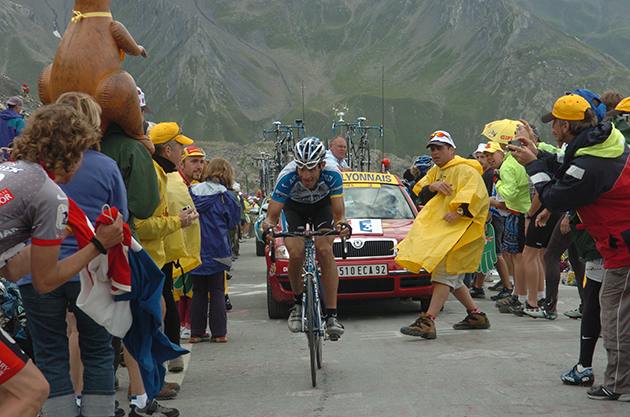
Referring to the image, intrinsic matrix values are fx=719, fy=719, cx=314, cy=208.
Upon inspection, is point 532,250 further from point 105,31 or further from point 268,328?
point 105,31

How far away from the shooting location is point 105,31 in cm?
577

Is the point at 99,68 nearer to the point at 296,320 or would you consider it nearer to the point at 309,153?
the point at 309,153

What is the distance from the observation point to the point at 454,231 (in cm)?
783

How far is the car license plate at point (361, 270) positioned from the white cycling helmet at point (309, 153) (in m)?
→ 2.69

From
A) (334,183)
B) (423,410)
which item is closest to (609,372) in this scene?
(423,410)

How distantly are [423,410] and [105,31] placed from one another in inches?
150

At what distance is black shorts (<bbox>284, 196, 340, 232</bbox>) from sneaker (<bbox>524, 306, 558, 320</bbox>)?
129 inches

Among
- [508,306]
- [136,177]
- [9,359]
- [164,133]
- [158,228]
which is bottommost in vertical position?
[508,306]

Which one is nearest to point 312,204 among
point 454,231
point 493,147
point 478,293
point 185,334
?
point 454,231

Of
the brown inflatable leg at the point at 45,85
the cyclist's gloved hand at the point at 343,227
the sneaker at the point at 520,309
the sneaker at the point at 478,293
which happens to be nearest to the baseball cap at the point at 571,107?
the cyclist's gloved hand at the point at 343,227

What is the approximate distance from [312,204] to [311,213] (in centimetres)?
10

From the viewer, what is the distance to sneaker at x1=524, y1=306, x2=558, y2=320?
344 inches

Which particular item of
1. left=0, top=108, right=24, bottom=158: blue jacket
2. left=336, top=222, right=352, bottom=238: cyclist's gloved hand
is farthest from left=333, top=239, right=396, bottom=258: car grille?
left=0, top=108, right=24, bottom=158: blue jacket

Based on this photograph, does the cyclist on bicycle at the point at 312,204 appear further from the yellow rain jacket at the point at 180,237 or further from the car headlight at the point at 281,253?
the car headlight at the point at 281,253
